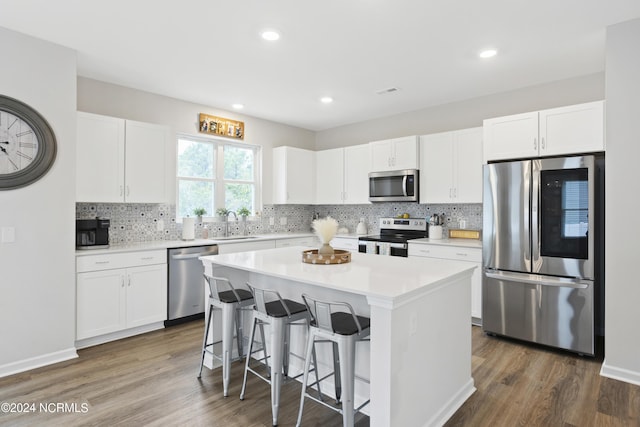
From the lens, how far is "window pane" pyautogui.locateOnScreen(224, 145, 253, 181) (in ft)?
16.9

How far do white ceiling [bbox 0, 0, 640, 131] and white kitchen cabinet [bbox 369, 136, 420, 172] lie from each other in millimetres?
648

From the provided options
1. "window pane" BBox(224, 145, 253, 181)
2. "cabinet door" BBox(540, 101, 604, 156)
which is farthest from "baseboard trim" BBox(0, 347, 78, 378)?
"cabinet door" BBox(540, 101, 604, 156)

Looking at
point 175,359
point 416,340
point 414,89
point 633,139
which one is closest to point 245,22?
point 414,89

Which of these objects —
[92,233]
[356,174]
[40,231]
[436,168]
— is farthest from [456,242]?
[40,231]

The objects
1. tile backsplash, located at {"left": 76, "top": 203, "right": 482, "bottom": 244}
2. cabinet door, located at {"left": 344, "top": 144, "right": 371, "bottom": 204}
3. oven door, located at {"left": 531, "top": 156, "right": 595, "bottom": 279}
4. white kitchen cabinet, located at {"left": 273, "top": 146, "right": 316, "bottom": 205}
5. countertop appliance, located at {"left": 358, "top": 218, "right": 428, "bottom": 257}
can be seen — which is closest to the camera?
oven door, located at {"left": 531, "top": 156, "right": 595, "bottom": 279}

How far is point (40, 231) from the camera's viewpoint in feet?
9.75

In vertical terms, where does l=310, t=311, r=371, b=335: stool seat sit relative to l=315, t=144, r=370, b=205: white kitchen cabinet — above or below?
below

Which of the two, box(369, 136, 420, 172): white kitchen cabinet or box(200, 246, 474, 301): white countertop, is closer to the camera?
box(200, 246, 474, 301): white countertop

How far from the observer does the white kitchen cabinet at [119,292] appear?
3297 millimetres

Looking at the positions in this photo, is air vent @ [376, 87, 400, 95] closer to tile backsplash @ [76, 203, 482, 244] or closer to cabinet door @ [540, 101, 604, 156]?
cabinet door @ [540, 101, 604, 156]

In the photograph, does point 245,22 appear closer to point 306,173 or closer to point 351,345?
point 351,345

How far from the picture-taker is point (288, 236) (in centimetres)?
520

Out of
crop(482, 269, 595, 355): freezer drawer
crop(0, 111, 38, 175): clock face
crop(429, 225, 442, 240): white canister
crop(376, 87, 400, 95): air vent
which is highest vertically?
crop(376, 87, 400, 95): air vent

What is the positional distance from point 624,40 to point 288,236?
4080 mm
